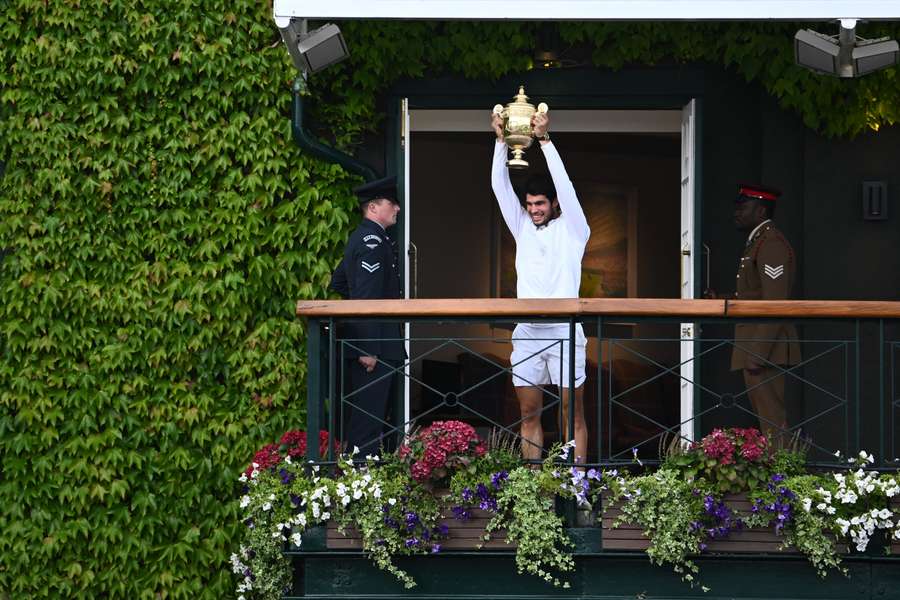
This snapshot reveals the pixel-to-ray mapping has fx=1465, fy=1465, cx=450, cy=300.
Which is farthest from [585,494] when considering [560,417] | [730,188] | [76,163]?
[76,163]

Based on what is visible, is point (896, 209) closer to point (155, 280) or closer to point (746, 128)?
point (746, 128)

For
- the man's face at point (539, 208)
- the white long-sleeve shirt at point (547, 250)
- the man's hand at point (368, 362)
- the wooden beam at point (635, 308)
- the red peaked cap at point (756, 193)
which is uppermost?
the red peaked cap at point (756, 193)

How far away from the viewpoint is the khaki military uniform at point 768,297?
7.90 meters

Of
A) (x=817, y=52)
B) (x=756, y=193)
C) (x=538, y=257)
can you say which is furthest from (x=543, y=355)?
(x=817, y=52)

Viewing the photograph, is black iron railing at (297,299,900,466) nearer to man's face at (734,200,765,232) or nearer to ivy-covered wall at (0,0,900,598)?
man's face at (734,200,765,232)

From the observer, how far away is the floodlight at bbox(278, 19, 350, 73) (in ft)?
24.3

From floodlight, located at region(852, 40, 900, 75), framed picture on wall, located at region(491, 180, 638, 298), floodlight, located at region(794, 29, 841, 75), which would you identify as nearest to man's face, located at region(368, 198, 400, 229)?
floodlight, located at region(794, 29, 841, 75)

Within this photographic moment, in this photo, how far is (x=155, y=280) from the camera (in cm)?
819

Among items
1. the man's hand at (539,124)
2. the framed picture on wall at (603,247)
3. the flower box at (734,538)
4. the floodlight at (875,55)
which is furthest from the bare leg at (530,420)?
the framed picture on wall at (603,247)

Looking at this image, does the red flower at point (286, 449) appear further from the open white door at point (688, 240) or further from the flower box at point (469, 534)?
the open white door at point (688, 240)

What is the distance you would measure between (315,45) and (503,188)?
1.20 m

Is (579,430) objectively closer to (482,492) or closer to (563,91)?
(482,492)

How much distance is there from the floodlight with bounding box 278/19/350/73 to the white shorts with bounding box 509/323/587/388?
66.5 inches

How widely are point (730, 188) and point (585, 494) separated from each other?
2.75 meters
